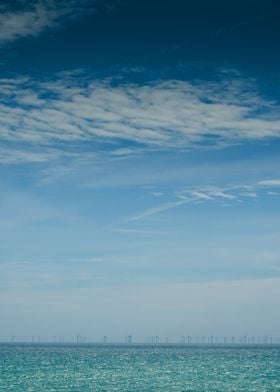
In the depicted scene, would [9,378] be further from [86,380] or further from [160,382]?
[160,382]

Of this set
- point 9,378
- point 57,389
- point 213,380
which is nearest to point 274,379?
point 213,380

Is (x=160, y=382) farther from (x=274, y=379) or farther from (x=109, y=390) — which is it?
(x=274, y=379)

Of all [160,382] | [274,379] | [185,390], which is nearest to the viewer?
[185,390]

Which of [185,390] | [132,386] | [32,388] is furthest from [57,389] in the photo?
[185,390]

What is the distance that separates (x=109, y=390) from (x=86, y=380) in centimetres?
1136

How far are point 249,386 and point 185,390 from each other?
827 cm

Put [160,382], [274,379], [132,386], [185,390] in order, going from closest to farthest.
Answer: [185,390]
[132,386]
[160,382]
[274,379]

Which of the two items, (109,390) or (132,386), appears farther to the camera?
(132,386)

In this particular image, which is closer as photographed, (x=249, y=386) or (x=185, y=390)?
(x=185, y=390)

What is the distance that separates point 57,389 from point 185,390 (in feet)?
40.5

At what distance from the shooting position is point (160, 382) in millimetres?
63000

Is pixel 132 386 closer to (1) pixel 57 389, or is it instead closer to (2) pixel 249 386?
(1) pixel 57 389

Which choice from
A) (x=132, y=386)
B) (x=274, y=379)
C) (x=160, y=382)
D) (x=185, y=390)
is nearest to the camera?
(x=185, y=390)

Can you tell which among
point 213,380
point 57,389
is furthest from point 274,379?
point 57,389
